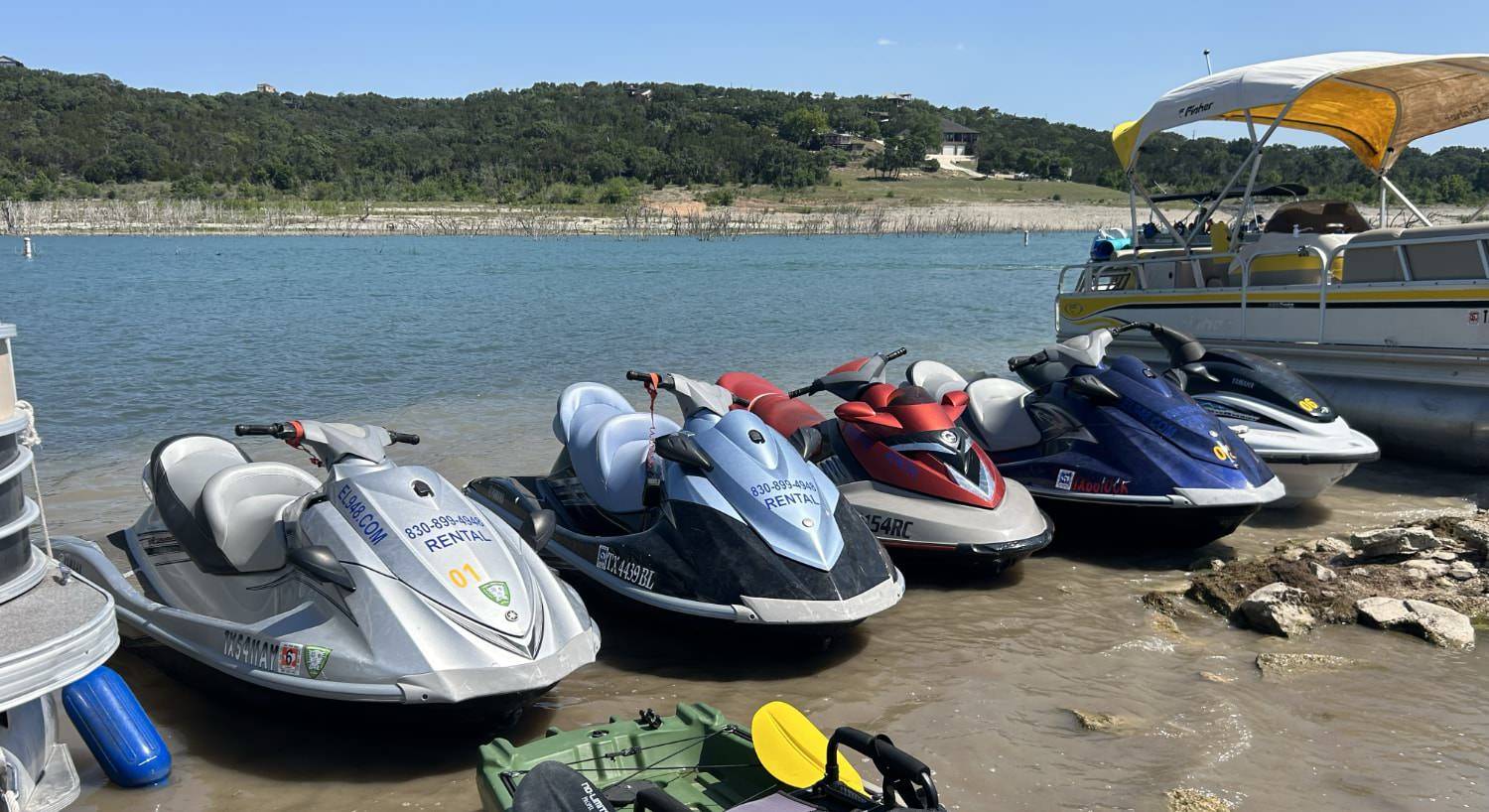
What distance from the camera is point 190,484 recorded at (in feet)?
18.7

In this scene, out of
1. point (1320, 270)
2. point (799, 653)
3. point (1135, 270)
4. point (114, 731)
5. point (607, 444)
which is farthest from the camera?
point (1135, 270)

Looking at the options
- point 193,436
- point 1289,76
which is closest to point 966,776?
point 193,436

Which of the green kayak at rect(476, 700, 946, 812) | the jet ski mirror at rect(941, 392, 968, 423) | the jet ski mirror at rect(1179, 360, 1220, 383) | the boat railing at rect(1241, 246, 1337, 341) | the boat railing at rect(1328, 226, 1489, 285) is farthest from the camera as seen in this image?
the boat railing at rect(1241, 246, 1337, 341)

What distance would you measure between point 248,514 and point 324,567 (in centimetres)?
94

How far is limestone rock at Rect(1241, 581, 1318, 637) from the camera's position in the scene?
6.21 meters

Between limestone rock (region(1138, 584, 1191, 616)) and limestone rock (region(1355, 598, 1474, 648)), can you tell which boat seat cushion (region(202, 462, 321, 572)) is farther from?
limestone rock (region(1355, 598, 1474, 648))

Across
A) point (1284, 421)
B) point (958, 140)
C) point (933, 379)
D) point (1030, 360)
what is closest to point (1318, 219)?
point (1284, 421)

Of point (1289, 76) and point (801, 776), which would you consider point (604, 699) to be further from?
point (1289, 76)

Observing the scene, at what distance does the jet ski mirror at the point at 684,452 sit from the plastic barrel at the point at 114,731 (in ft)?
8.96

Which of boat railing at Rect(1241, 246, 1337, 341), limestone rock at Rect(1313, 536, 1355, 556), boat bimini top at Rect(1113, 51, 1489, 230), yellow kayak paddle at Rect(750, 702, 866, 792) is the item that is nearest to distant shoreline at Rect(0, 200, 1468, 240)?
boat bimini top at Rect(1113, 51, 1489, 230)

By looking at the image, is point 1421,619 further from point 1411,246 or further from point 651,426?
Answer: point 1411,246

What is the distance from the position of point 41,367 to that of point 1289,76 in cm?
1741

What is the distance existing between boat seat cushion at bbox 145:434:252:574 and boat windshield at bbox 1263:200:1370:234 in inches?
428

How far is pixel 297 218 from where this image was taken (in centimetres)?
8288
